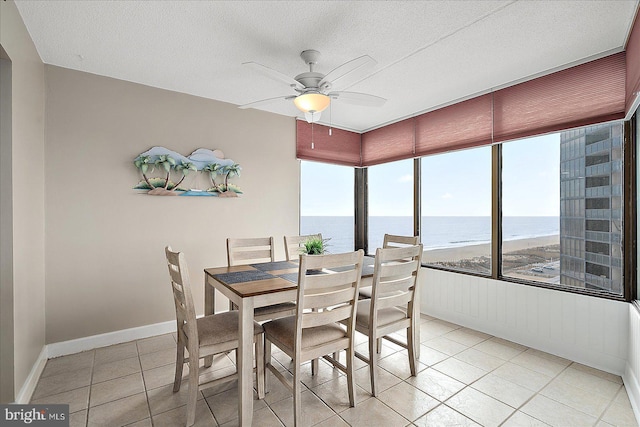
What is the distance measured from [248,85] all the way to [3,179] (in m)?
2.07

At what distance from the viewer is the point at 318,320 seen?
1886 millimetres

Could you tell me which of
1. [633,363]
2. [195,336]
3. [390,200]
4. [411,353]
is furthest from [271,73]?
[633,363]

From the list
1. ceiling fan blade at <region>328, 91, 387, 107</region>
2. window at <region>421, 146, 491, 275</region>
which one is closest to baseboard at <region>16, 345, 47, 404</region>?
ceiling fan blade at <region>328, 91, 387, 107</region>

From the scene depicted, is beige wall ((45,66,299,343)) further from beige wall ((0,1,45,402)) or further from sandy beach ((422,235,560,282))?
sandy beach ((422,235,560,282))

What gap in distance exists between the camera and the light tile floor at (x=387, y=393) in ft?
6.28

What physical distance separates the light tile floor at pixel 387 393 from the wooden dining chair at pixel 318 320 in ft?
0.85

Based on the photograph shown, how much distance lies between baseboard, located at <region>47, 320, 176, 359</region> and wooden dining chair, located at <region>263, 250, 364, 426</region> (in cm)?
170

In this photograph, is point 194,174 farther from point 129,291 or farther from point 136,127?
point 129,291

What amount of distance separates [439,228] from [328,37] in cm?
273

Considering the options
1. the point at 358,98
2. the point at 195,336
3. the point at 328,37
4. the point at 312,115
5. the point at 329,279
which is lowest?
the point at 195,336

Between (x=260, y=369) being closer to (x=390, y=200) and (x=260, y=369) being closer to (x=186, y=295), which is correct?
(x=186, y=295)

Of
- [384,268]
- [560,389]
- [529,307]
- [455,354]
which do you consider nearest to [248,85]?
[384,268]

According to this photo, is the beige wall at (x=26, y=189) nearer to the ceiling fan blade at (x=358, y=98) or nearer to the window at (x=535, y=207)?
the ceiling fan blade at (x=358, y=98)

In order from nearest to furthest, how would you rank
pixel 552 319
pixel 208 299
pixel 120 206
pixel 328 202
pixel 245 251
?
pixel 208 299 → pixel 552 319 → pixel 245 251 → pixel 120 206 → pixel 328 202
